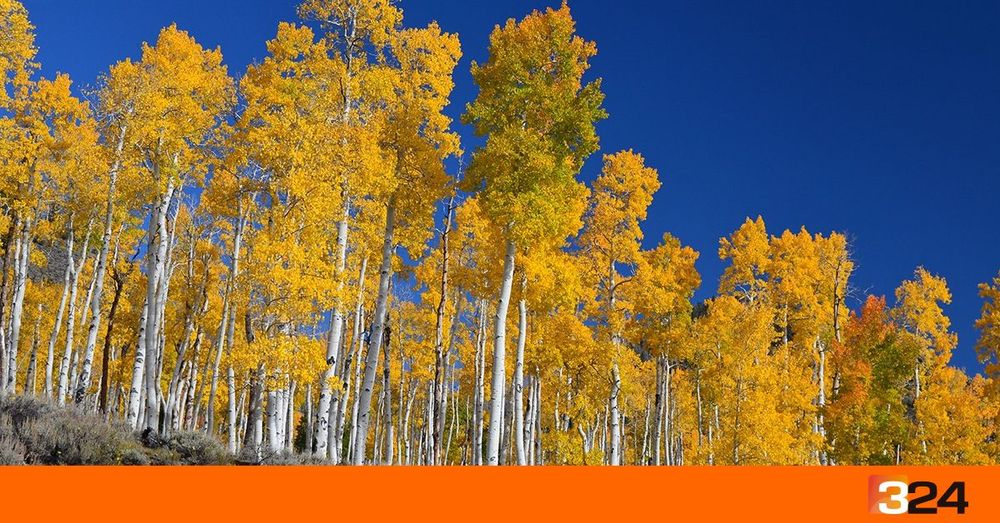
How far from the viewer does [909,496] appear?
822 centimetres

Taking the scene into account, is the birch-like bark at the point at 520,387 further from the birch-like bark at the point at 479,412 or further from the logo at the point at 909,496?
the logo at the point at 909,496

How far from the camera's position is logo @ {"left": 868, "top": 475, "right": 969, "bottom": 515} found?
8.09 m

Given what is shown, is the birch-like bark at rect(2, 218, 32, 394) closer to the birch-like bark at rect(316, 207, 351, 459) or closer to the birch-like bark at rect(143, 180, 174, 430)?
the birch-like bark at rect(143, 180, 174, 430)

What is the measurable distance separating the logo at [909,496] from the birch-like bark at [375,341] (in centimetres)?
1240

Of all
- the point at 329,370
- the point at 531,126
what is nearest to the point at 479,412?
the point at 329,370

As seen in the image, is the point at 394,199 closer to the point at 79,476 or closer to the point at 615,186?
the point at 615,186

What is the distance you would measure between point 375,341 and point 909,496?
1359 centimetres

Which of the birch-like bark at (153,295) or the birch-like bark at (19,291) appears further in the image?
the birch-like bark at (19,291)

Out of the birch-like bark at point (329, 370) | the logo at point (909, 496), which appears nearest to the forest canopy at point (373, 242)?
the birch-like bark at point (329, 370)

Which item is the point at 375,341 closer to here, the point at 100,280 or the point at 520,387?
the point at 520,387

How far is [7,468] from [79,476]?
0.83m

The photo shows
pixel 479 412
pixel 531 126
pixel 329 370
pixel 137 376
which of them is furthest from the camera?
pixel 479 412

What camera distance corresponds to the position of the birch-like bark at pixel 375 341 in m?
19.1

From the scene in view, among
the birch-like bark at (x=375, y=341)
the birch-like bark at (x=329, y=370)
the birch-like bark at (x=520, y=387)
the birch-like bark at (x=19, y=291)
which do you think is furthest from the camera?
the birch-like bark at (x=19, y=291)
